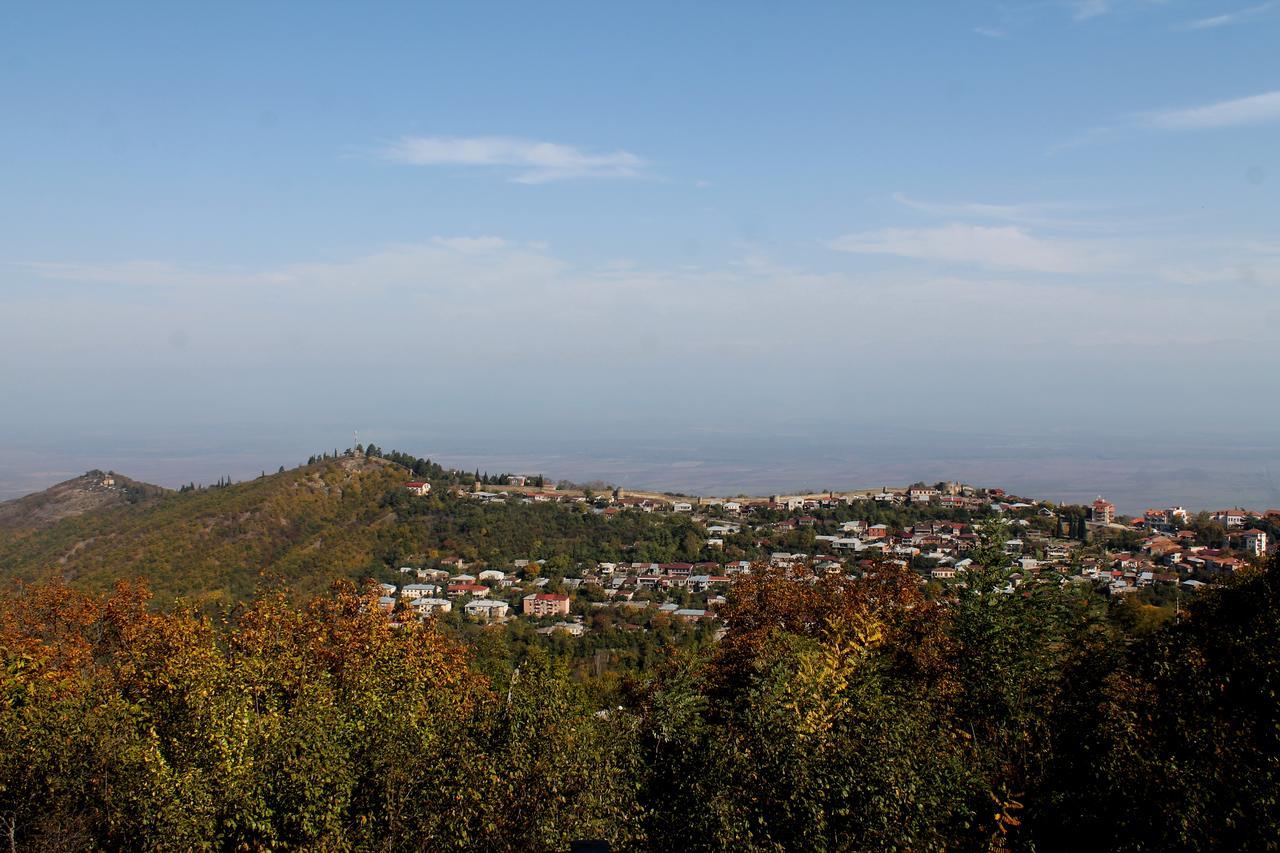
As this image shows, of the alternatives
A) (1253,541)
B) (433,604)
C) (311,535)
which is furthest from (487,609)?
(1253,541)

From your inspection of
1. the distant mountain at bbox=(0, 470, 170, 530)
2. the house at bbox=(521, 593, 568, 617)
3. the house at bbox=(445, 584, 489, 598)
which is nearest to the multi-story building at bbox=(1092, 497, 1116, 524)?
the house at bbox=(521, 593, 568, 617)

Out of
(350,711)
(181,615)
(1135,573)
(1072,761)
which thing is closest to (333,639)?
(181,615)

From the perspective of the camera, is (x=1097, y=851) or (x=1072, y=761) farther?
(x=1072, y=761)

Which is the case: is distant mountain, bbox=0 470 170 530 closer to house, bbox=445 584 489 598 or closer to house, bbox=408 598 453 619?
house, bbox=445 584 489 598

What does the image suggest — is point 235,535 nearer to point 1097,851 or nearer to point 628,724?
point 628,724

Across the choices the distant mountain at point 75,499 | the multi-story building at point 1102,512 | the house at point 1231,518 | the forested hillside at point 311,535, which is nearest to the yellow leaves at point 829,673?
the forested hillside at point 311,535

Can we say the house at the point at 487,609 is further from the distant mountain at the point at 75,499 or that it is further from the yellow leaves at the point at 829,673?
the distant mountain at the point at 75,499

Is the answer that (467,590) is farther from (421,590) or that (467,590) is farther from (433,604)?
(433,604)
